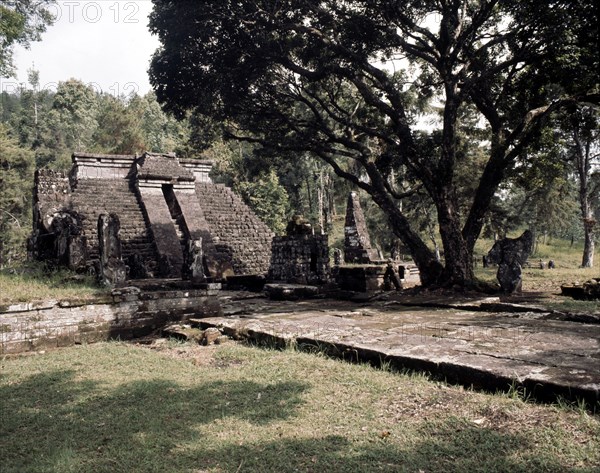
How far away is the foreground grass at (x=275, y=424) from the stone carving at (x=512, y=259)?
23.6 ft

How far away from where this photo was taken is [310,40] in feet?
40.4

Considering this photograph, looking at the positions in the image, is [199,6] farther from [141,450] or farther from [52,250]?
[141,450]

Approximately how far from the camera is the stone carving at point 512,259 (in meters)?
→ 10.4

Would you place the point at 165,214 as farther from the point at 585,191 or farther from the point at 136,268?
the point at 585,191

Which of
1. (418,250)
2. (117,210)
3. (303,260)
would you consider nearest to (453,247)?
(418,250)

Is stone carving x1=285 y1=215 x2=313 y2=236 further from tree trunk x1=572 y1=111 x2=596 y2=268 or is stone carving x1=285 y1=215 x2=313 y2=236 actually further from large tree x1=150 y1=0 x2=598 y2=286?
tree trunk x1=572 y1=111 x2=596 y2=268

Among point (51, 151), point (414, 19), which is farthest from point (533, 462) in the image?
point (51, 151)

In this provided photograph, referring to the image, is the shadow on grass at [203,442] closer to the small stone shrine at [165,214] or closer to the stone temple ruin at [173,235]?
the stone temple ruin at [173,235]

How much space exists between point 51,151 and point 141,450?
158ft

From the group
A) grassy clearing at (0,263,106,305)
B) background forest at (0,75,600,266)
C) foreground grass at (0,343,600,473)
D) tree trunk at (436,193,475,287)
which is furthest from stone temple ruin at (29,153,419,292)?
foreground grass at (0,343,600,473)

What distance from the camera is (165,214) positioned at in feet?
59.8

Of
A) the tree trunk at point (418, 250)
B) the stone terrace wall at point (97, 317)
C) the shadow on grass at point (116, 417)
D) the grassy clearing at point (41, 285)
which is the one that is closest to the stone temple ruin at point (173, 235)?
the grassy clearing at point (41, 285)

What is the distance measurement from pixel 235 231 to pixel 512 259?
37.8ft

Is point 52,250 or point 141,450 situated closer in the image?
point 141,450
